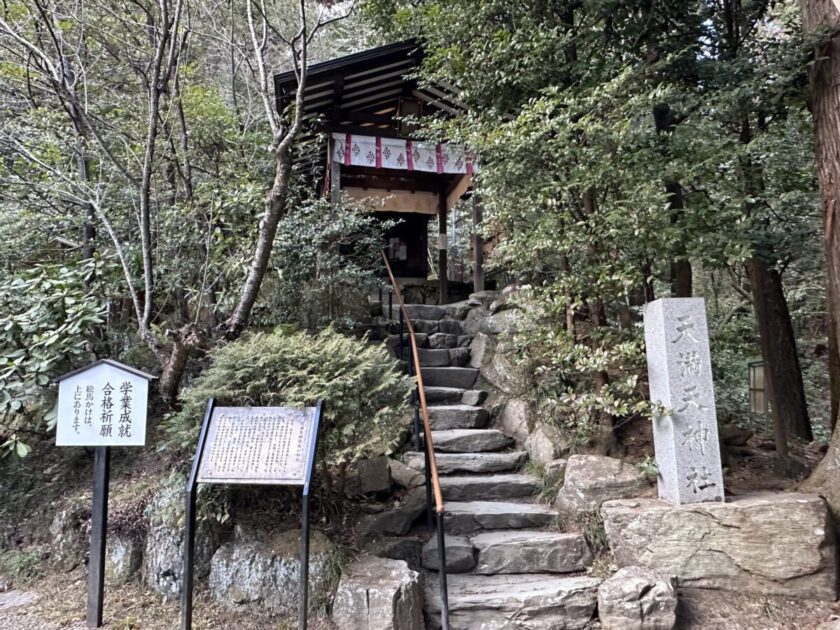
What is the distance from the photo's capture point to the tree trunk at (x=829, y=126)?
392 cm

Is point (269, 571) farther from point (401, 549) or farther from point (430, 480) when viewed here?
point (430, 480)

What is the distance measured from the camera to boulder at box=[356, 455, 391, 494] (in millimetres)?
4031

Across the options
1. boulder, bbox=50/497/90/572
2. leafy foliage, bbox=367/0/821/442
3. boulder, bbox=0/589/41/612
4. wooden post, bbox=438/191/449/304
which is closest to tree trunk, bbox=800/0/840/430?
leafy foliage, bbox=367/0/821/442

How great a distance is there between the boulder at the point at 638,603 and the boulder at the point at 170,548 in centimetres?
273

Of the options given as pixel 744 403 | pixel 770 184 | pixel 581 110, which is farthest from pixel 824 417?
pixel 581 110

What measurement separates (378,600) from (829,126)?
15.9 ft

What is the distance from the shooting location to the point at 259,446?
3.04 meters

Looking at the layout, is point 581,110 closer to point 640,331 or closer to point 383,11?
point 640,331

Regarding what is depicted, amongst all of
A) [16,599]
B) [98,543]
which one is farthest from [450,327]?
[16,599]

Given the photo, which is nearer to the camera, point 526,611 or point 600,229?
point 526,611

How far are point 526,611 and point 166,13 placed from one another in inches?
210

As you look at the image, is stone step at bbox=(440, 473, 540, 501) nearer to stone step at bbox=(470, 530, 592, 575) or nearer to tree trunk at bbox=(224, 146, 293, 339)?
stone step at bbox=(470, 530, 592, 575)

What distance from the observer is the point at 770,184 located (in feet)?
17.3

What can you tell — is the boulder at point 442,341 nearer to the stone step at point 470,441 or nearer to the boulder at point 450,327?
the boulder at point 450,327
